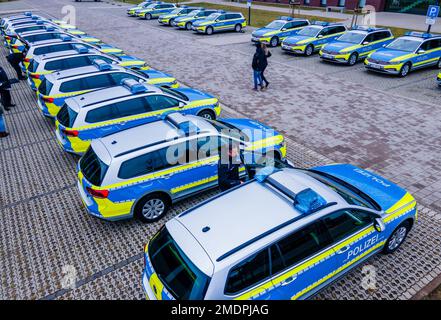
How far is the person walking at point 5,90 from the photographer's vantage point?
37.2 ft

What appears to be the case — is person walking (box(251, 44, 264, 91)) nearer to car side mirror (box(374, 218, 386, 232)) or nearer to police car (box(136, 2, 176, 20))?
car side mirror (box(374, 218, 386, 232))

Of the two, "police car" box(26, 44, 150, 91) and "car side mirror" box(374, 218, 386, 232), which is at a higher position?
"police car" box(26, 44, 150, 91)

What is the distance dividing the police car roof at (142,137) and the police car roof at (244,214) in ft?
7.20

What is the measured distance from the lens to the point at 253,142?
7.04 m

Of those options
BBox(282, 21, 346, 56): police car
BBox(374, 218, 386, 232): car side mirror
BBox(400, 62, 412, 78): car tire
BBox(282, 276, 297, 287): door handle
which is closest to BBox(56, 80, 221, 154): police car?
BBox(282, 276, 297, 287): door handle

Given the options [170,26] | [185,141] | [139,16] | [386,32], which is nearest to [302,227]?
[185,141]

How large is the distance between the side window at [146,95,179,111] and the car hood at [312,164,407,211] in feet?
14.7

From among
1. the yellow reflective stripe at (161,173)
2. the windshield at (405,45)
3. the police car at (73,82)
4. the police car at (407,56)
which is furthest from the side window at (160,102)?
the windshield at (405,45)

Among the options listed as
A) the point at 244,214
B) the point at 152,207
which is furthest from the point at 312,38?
the point at 244,214

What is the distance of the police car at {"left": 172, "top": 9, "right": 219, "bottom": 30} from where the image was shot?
88.1 feet

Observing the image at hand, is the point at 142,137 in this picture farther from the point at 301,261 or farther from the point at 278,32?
the point at 278,32

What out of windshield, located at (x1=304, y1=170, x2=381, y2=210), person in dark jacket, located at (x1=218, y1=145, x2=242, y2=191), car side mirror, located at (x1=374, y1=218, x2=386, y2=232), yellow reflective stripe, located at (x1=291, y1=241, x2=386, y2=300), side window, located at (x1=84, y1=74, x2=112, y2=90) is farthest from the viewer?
side window, located at (x1=84, y1=74, x2=112, y2=90)

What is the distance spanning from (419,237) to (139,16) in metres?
33.8
